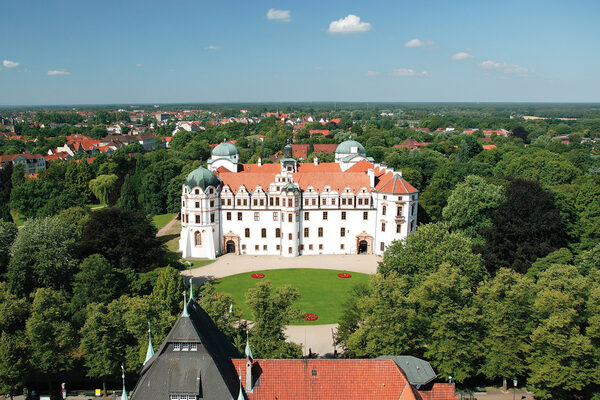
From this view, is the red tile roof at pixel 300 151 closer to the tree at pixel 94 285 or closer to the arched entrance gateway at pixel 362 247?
the arched entrance gateway at pixel 362 247

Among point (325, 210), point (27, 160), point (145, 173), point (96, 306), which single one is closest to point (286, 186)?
point (325, 210)

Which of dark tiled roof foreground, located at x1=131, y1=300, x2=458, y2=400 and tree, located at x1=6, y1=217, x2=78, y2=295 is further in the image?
tree, located at x1=6, y1=217, x2=78, y2=295

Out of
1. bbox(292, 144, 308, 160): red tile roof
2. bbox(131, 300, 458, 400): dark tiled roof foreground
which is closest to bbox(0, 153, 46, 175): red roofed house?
bbox(292, 144, 308, 160): red tile roof

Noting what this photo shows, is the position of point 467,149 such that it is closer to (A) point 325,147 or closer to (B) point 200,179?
(A) point 325,147

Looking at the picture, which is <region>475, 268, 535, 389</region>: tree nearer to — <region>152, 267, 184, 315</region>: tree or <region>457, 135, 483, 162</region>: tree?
<region>152, 267, 184, 315</region>: tree

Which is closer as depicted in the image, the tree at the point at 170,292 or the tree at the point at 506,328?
the tree at the point at 506,328

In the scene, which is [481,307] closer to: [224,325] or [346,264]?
[224,325]

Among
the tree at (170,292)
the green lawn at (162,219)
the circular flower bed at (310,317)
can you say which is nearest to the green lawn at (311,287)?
the circular flower bed at (310,317)
